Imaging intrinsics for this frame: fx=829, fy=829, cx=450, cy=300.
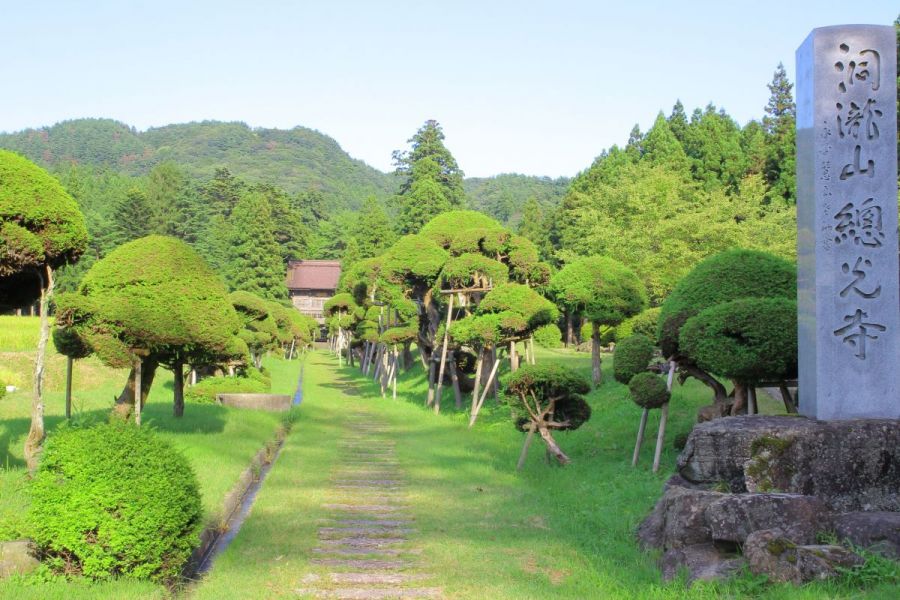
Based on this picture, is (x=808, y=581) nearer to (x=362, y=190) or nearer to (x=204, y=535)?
(x=204, y=535)

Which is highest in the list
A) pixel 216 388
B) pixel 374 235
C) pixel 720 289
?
pixel 374 235

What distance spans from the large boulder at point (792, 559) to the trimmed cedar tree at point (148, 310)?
9661 mm

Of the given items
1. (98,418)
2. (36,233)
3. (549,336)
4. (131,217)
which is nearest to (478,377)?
(36,233)

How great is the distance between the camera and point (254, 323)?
116 ft

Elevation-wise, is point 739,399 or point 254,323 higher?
point 254,323

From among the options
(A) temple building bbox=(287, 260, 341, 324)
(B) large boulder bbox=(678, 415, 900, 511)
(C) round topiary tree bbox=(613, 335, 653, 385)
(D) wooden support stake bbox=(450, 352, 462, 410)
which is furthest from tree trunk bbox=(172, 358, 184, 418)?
(A) temple building bbox=(287, 260, 341, 324)

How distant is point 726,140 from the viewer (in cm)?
5025

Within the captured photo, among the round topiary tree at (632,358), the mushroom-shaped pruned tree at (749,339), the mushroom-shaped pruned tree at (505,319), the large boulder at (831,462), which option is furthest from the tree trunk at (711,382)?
the mushroom-shaped pruned tree at (505,319)

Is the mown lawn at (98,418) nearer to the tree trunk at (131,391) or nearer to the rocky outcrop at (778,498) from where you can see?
the tree trunk at (131,391)

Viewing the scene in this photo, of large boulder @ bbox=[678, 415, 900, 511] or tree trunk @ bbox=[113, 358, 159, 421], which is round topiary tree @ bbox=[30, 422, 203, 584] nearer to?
large boulder @ bbox=[678, 415, 900, 511]

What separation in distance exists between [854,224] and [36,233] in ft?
30.7

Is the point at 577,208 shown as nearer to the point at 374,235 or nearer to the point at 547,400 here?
the point at 374,235

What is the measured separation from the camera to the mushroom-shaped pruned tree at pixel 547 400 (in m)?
12.9

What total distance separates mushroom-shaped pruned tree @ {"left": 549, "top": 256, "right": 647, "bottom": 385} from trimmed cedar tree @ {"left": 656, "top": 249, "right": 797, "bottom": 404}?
7.97 m
